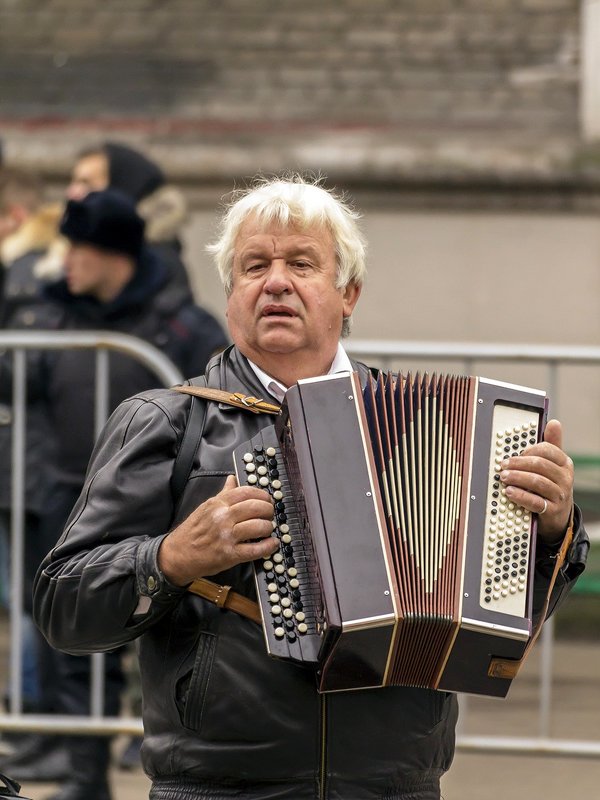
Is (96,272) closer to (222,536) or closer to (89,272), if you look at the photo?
(89,272)

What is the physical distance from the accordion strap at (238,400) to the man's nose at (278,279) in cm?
21

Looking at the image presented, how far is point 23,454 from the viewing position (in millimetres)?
5340

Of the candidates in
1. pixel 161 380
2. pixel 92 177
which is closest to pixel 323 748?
pixel 161 380

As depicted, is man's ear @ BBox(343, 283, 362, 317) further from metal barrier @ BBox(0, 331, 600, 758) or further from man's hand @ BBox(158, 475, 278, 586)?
metal barrier @ BBox(0, 331, 600, 758)

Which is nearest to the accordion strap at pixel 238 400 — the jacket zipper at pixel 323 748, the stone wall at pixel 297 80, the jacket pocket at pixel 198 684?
the jacket pocket at pixel 198 684

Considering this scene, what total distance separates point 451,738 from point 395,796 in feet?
0.68

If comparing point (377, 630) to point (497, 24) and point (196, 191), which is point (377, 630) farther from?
point (497, 24)

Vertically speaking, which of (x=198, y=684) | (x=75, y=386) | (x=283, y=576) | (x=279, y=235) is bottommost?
(x=198, y=684)

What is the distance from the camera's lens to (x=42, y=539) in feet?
17.9

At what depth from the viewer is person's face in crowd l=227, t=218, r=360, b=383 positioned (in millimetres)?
3211

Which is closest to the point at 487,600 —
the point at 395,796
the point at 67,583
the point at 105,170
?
the point at 395,796

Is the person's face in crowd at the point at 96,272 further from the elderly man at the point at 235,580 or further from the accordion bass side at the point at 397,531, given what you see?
the accordion bass side at the point at 397,531

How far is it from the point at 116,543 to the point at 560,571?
858mm

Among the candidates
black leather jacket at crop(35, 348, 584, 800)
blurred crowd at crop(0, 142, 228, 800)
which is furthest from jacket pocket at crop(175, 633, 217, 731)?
blurred crowd at crop(0, 142, 228, 800)
